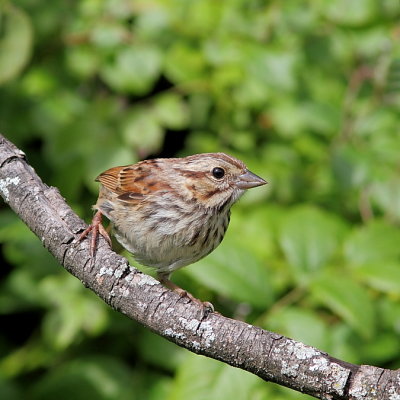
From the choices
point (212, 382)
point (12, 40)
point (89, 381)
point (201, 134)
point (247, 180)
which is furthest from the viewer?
point (201, 134)

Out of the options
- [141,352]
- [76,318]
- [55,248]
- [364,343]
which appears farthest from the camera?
[76,318]

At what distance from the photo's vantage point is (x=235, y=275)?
11.9ft

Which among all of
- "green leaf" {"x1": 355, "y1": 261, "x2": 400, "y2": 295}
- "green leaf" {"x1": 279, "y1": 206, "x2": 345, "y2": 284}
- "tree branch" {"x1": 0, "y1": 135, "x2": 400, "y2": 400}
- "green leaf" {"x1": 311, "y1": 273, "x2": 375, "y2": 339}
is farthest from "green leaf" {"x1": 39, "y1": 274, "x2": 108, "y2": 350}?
"tree branch" {"x1": 0, "y1": 135, "x2": 400, "y2": 400}

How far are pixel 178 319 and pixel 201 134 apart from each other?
2.76 metres

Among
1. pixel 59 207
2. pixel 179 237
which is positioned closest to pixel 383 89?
pixel 179 237

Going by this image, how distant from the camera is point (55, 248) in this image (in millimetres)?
2637

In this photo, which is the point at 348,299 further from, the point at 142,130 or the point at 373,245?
the point at 142,130

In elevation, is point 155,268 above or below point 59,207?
below

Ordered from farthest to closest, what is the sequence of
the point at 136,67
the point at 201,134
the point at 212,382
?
the point at 201,134, the point at 136,67, the point at 212,382

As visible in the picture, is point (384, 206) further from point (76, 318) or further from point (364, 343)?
point (76, 318)

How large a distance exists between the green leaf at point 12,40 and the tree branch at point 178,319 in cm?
149

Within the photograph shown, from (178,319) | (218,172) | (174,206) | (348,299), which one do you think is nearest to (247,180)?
(218,172)

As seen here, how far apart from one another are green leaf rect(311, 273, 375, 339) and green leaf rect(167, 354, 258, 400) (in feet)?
1.51

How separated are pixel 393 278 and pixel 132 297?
1.43 metres
